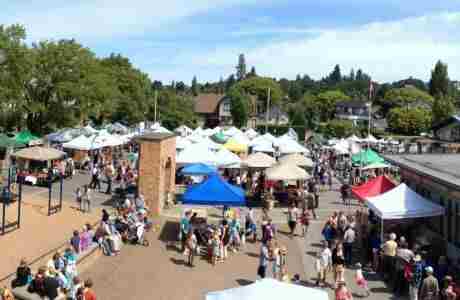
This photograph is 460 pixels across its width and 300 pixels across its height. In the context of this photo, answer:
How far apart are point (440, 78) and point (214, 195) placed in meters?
110

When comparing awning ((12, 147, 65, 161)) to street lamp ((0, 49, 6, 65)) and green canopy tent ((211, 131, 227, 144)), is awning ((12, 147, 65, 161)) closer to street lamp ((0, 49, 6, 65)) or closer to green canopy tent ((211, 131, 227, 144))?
street lamp ((0, 49, 6, 65))

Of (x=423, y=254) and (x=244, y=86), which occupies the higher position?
(x=244, y=86)

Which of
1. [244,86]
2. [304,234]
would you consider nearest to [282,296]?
[304,234]

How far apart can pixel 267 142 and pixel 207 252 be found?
2372 cm

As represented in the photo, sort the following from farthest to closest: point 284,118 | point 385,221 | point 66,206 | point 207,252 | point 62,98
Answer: point 284,118 < point 62,98 < point 66,206 < point 385,221 < point 207,252

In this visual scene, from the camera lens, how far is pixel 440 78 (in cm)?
11575

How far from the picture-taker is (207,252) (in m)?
16.2

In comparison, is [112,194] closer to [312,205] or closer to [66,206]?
[66,206]

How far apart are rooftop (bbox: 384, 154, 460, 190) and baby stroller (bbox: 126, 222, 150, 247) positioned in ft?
30.2

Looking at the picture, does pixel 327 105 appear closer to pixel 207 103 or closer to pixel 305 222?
pixel 207 103

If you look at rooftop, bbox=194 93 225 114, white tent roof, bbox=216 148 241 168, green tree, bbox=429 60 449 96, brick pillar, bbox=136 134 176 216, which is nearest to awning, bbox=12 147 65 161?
brick pillar, bbox=136 134 176 216

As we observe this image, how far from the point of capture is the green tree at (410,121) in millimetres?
78875

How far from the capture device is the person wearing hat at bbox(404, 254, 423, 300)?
12.5m

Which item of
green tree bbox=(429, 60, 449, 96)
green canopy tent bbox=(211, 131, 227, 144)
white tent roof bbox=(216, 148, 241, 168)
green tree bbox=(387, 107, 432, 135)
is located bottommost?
white tent roof bbox=(216, 148, 241, 168)
